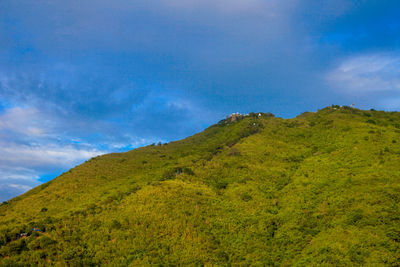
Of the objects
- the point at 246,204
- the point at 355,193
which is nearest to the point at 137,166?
the point at 246,204

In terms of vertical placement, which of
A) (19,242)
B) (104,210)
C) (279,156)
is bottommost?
(19,242)

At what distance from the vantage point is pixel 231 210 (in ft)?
195

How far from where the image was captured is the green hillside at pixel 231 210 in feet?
137

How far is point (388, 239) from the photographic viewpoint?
37594mm

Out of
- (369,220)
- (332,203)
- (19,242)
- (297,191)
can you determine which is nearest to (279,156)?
(297,191)

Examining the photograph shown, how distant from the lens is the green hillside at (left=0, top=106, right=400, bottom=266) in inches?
1642

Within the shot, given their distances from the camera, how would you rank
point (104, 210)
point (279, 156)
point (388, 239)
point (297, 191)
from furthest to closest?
1. point (279, 156)
2. point (297, 191)
3. point (104, 210)
4. point (388, 239)

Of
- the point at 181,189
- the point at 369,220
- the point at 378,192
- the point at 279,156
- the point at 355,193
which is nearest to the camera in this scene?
the point at 369,220

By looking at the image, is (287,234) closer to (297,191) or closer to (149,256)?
(297,191)

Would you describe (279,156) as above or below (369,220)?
above

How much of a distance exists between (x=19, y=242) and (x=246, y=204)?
1737 inches

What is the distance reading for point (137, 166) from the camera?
94.3m

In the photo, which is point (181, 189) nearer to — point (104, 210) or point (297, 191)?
point (104, 210)

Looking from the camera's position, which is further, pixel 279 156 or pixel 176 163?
pixel 176 163
